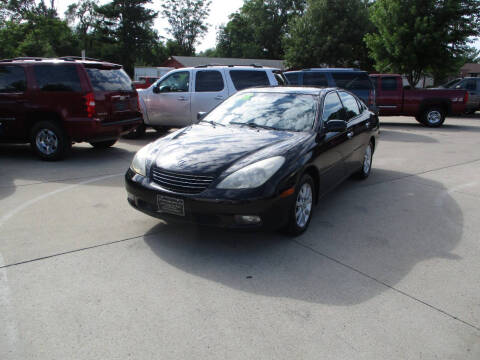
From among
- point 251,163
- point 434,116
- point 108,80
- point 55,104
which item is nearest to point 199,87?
point 108,80

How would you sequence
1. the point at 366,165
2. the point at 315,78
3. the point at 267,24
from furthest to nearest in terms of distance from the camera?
the point at 267,24 → the point at 315,78 → the point at 366,165

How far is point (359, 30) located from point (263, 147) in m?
38.8

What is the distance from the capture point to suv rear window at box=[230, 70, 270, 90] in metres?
10.1

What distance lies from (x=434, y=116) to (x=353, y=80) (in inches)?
147

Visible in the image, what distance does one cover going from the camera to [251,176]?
3.64m

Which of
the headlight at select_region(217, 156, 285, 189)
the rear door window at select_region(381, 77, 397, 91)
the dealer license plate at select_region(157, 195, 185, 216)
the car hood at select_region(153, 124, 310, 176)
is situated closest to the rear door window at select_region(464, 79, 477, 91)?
the rear door window at select_region(381, 77, 397, 91)

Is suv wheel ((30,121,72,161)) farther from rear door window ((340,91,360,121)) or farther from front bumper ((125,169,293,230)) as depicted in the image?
rear door window ((340,91,360,121))

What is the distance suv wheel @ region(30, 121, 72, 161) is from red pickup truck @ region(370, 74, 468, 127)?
1157cm

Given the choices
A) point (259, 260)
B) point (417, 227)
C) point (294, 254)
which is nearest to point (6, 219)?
point (259, 260)

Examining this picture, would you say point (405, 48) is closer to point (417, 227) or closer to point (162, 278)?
point (417, 227)

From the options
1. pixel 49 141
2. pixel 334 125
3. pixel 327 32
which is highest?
pixel 327 32

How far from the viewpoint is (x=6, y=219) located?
458 centimetres

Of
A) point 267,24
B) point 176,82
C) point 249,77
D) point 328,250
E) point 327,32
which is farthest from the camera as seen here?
point 267,24

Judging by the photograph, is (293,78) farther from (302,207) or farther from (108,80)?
(302,207)
